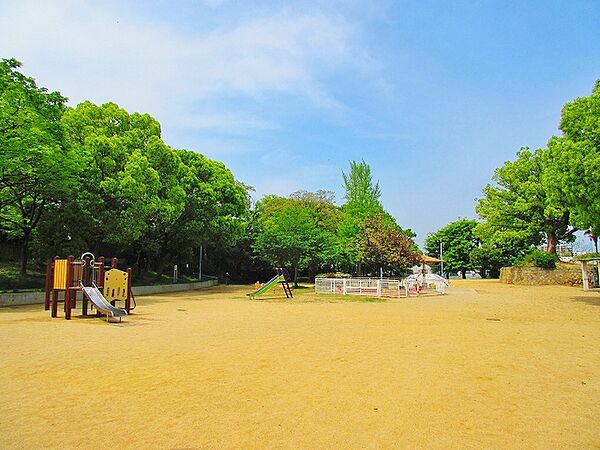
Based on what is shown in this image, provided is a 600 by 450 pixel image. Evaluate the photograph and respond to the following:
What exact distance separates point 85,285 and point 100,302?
72.1 inches

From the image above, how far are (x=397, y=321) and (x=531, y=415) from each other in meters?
8.14

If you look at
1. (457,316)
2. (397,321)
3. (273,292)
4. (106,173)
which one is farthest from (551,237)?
(106,173)

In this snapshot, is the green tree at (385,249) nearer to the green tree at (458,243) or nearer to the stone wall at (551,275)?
the stone wall at (551,275)

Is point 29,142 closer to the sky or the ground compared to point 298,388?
closer to the sky

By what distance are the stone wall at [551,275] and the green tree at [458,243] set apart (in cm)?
1857

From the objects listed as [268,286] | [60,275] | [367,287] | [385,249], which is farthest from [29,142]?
[385,249]

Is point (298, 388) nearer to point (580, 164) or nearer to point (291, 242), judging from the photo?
point (580, 164)

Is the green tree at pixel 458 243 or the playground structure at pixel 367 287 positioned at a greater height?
the green tree at pixel 458 243

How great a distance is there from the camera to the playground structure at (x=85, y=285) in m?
12.9

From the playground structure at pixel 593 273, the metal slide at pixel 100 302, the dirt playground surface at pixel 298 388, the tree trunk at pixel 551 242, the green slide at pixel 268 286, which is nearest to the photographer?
the dirt playground surface at pixel 298 388

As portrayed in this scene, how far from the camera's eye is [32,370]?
6277mm

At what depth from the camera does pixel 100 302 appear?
41.4ft

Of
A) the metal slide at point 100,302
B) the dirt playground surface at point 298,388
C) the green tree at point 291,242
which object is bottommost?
the dirt playground surface at point 298,388

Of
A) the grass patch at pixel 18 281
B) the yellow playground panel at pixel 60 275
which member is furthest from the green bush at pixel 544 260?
the grass patch at pixel 18 281
